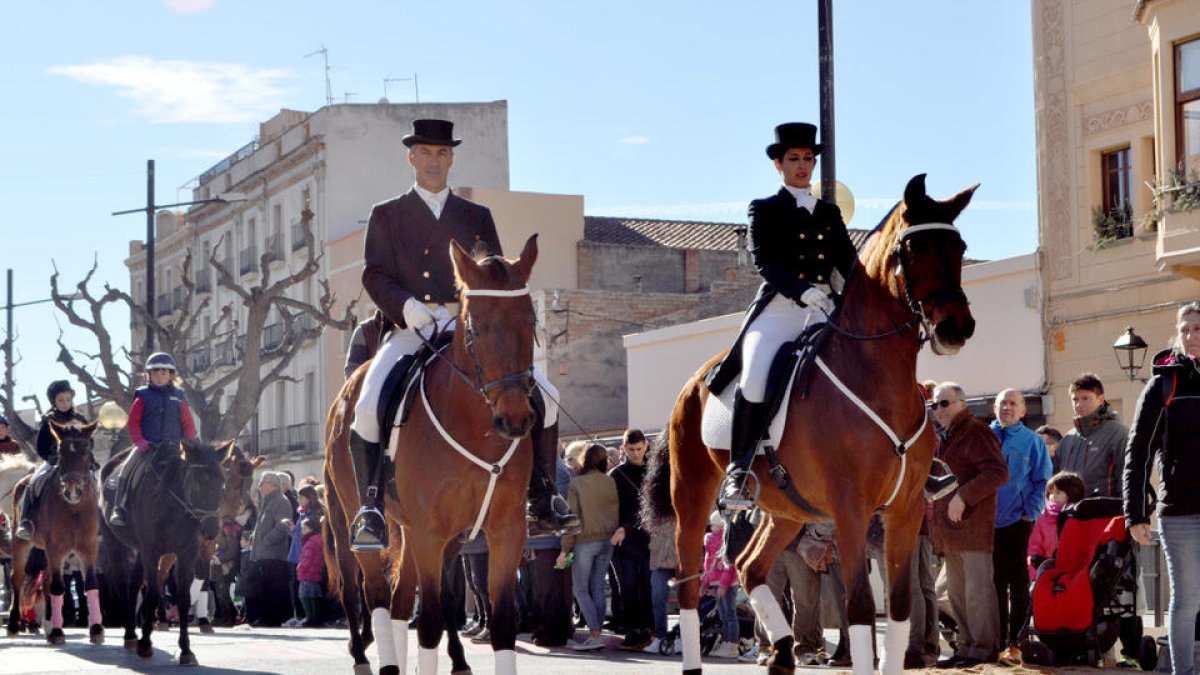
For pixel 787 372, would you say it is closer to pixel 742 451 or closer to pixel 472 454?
pixel 742 451

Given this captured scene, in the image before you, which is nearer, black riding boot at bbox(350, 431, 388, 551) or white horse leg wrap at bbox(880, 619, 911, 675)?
white horse leg wrap at bbox(880, 619, 911, 675)

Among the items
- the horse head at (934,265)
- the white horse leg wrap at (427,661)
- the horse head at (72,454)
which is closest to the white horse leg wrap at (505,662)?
the white horse leg wrap at (427,661)

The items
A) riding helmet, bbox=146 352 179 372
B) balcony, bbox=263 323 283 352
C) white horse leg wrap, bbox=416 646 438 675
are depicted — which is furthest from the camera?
balcony, bbox=263 323 283 352

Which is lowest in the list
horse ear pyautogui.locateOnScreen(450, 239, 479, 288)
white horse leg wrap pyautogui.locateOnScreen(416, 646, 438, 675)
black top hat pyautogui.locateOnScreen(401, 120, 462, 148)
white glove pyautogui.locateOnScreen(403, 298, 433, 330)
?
white horse leg wrap pyautogui.locateOnScreen(416, 646, 438, 675)

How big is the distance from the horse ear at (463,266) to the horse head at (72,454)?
9980 millimetres

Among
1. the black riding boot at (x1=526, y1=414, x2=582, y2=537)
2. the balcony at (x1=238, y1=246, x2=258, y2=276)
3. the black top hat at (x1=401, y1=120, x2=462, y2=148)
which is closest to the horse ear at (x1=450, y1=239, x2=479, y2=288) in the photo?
the black riding boot at (x1=526, y1=414, x2=582, y2=537)

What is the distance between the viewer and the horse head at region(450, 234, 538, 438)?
9492 millimetres

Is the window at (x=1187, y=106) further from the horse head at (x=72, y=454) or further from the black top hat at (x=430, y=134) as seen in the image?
the black top hat at (x=430, y=134)

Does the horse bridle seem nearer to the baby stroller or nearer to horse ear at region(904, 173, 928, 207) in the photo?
horse ear at region(904, 173, 928, 207)

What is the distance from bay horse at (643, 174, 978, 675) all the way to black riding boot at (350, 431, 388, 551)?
2131 mm

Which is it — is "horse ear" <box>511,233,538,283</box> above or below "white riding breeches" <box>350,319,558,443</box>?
above

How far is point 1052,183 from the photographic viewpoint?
29922 millimetres

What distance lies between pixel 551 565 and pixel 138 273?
71145 millimetres

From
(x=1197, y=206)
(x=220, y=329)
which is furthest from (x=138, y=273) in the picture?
(x=1197, y=206)
